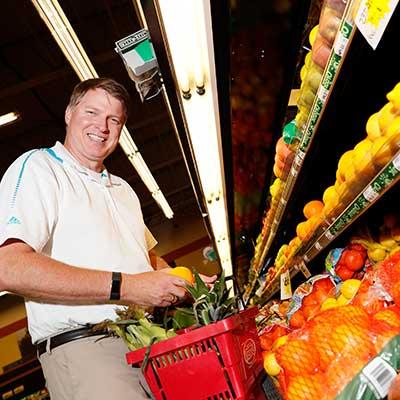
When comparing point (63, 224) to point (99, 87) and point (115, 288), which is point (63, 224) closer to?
point (115, 288)

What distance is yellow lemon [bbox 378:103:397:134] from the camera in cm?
111

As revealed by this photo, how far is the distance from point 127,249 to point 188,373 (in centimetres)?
73

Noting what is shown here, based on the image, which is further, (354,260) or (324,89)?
(354,260)

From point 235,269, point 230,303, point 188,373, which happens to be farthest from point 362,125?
point 235,269

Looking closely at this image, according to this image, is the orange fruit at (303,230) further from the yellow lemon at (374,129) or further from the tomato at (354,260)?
the yellow lemon at (374,129)

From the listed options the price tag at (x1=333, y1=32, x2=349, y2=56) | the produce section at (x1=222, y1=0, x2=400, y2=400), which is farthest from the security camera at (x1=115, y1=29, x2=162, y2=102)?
the price tag at (x1=333, y1=32, x2=349, y2=56)

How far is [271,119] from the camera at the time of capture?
7.03 feet

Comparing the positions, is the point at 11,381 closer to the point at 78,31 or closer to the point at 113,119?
the point at 78,31

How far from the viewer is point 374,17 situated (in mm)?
813

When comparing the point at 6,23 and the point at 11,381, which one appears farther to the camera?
the point at 11,381

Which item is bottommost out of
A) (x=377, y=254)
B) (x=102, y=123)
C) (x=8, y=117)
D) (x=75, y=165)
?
(x=377, y=254)

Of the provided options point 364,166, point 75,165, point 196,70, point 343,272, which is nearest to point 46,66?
point 75,165

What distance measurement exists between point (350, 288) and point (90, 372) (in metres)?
1.03

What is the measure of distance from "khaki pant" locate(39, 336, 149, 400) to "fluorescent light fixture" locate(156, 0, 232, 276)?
1.05 m
